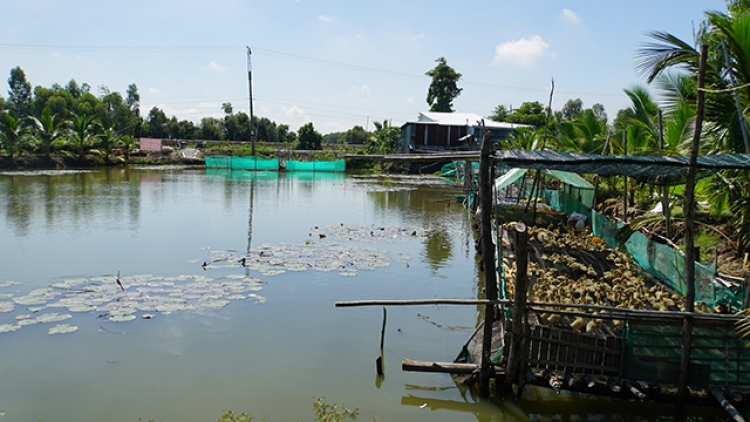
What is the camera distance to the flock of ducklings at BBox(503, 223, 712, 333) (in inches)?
317

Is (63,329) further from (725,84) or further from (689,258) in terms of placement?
(725,84)

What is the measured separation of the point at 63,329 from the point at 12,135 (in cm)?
3531

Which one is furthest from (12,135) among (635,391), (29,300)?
(635,391)

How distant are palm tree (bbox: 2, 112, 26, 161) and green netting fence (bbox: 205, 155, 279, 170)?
15.3m

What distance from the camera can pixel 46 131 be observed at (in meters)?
39.5

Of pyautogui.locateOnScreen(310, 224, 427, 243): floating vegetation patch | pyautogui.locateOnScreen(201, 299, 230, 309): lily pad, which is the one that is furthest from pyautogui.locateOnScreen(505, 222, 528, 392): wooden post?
pyautogui.locateOnScreen(310, 224, 427, 243): floating vegetation patch

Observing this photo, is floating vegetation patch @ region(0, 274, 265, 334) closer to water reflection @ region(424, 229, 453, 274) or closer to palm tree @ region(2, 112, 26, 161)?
water reflection @ region(424, 229, 453, 274)

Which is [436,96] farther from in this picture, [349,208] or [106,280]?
[106,280]

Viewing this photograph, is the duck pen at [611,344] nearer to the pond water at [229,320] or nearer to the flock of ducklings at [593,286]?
the flock of ducklings at [593,286]

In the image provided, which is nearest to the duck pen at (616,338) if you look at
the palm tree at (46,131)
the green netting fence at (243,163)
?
the palm tree at (46,131)

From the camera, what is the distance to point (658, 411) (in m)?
6.76

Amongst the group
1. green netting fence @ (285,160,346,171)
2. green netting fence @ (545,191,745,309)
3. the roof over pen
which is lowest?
green netting fence @ (545,191,745,309)

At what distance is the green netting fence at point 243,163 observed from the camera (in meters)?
49.1

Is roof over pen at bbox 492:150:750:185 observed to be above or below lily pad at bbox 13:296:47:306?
above
